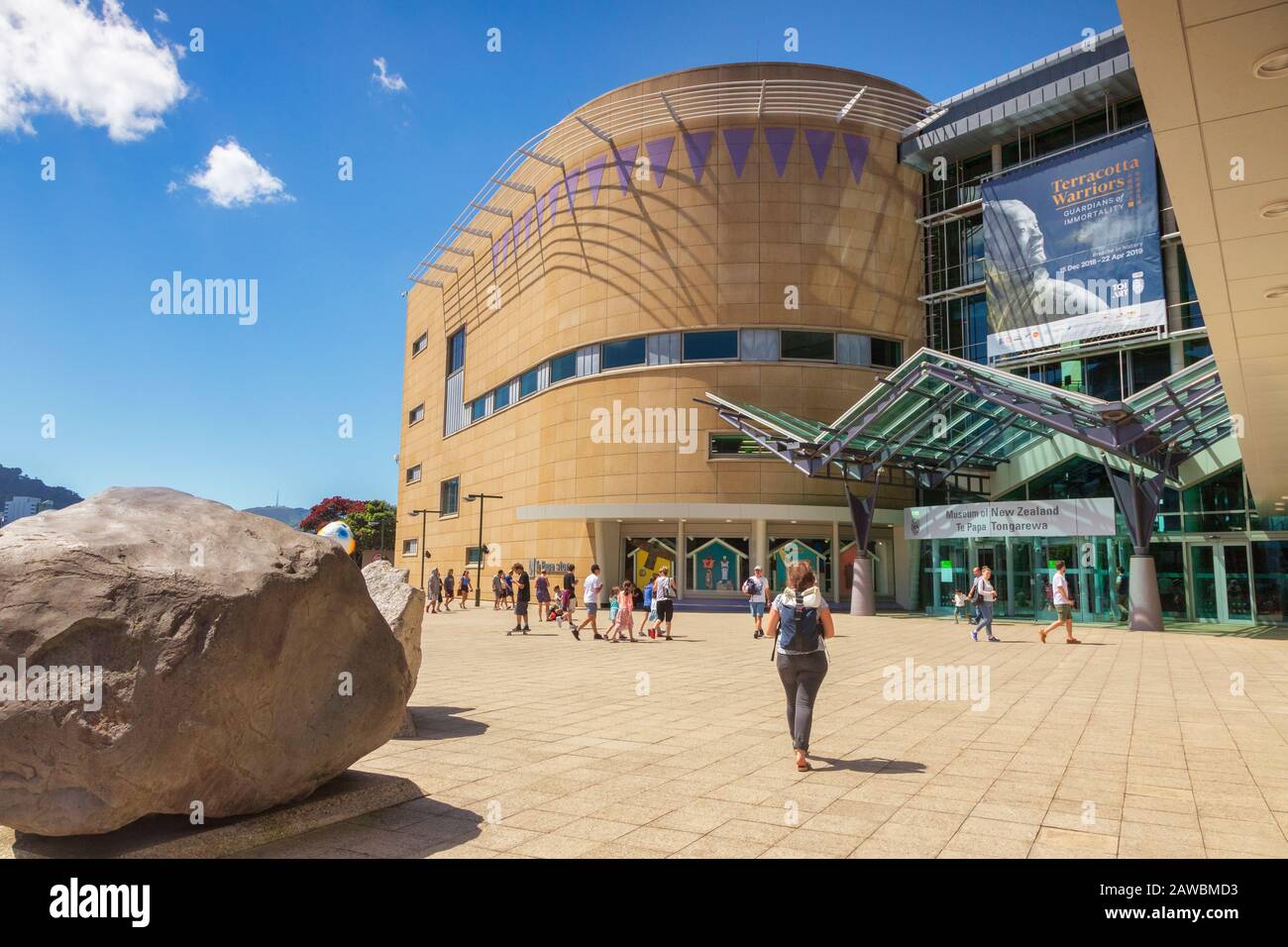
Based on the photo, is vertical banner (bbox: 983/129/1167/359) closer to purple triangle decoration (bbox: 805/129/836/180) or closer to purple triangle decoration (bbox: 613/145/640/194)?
purple triangle decoration (bbox: 805/129/836/180)

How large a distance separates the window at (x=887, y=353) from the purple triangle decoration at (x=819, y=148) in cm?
756

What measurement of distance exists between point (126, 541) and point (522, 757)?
12.5ft

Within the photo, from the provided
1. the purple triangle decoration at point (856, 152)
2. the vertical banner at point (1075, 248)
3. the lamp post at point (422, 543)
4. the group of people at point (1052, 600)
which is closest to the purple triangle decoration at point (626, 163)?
the purple triangle decoration at point (856, 152)

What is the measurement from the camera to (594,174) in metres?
39.2

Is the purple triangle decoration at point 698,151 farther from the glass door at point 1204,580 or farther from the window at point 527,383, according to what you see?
the glass door at point 1204,580

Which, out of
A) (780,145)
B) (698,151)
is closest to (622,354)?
(698,151)

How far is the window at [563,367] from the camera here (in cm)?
→ 3962

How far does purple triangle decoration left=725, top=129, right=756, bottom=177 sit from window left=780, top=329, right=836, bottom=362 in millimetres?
7377

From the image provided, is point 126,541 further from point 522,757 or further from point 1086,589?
point 1086,589

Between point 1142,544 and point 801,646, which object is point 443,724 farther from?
point 1142,544

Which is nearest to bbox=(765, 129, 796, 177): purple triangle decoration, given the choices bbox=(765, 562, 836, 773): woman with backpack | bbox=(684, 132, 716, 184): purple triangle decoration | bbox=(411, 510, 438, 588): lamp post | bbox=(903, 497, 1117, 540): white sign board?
bbox=(684, 132, 716, 184): purple triangle decoration

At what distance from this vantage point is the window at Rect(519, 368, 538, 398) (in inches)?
1690

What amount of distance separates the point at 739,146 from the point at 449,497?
29136mm
